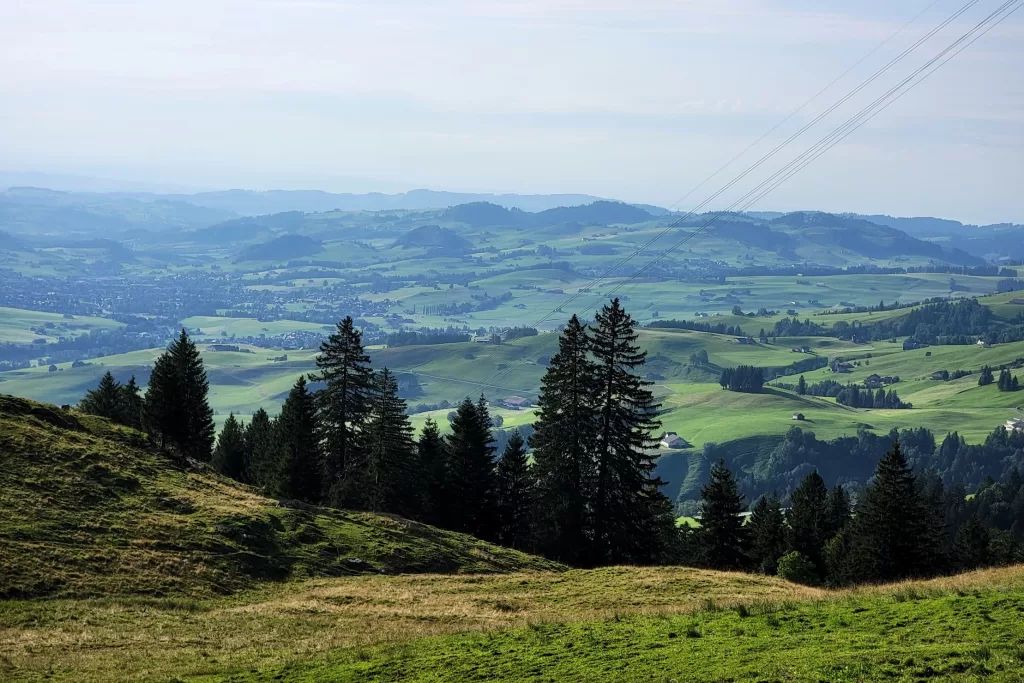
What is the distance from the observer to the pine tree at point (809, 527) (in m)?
80.1

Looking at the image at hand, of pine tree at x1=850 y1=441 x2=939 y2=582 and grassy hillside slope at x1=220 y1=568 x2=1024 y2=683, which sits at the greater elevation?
grassy hillside slope at x1=220 y1=568 x2=1024 y2=683

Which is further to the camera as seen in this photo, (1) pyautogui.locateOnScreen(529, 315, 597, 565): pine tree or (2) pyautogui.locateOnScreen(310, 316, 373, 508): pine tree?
(2) pyautogui.locateOnScreen(310, 316, 373, 508): pine tree

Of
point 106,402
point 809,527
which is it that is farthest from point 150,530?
point 809,527

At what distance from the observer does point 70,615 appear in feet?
97.8

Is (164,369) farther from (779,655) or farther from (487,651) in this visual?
(779,655)

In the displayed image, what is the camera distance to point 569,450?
59188mm

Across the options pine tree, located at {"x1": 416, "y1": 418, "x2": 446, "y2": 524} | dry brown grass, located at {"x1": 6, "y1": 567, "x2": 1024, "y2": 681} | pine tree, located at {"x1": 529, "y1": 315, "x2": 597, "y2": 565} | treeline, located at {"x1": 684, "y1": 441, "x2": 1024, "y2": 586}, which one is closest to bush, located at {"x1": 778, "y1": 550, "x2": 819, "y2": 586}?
treeline, located at {"x1": 684, "y1": 441, "x2": 1024, "y2": 586}

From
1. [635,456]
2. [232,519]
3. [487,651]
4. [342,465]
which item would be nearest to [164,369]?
[342,465]

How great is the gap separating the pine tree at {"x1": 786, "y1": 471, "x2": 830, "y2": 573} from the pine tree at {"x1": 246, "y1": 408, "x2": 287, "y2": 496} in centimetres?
4492

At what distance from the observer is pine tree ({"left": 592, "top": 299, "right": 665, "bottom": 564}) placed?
5909 centimetres

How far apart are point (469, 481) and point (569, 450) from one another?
40.3ft

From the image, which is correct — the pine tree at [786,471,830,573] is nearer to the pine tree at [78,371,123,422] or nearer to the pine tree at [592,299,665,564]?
the pine tree at [592,299,665,564]

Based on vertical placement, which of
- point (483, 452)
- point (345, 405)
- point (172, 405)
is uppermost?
point (345, 405)

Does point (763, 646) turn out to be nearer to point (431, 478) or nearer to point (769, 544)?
point (431, 478)
